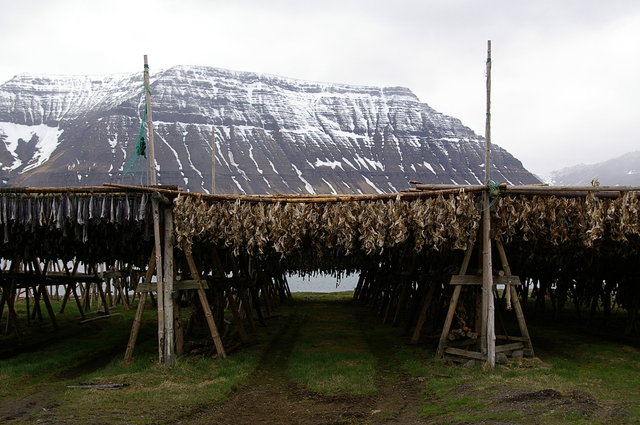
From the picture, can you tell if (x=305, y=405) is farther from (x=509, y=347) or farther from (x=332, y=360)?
(x=509, y=347)

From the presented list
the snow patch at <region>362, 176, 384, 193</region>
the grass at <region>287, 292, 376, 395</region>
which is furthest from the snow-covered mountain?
the grass at <region>287, 292, 376, 395</region>

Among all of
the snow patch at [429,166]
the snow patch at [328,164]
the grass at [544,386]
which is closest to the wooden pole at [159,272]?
the grass at [544,386]

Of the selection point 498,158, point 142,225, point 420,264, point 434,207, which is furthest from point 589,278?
point 498,158

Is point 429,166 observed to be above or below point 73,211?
above

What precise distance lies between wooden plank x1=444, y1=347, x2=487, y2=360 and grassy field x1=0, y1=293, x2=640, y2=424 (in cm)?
35

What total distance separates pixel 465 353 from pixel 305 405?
181 inches

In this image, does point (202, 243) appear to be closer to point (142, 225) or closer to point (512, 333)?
point (142, 225)

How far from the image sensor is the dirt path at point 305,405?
9.76 meters

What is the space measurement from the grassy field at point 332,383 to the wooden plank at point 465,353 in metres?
0.35

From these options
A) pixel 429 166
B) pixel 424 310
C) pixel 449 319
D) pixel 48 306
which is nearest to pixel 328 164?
pixel 429 166

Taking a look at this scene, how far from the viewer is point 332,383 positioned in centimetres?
1220

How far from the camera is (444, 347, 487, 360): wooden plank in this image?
43.1 feet

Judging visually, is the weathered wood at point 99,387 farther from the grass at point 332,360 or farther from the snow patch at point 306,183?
the snow patch at point 306,183

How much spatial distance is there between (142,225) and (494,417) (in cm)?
922
